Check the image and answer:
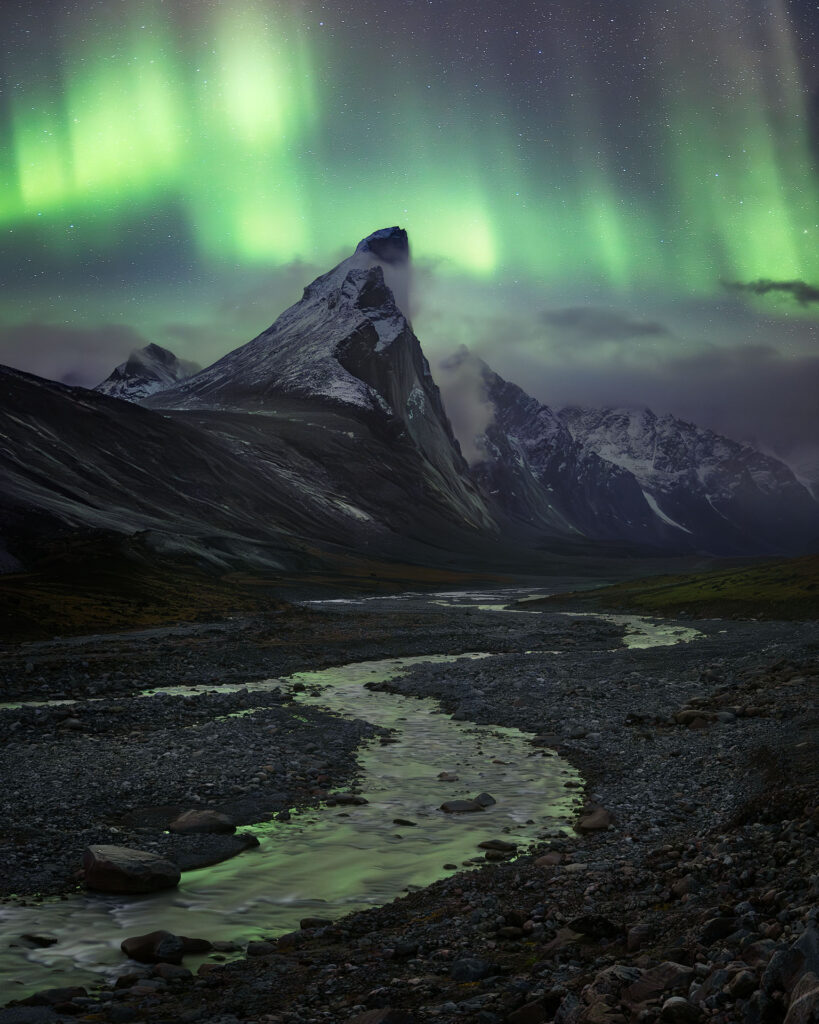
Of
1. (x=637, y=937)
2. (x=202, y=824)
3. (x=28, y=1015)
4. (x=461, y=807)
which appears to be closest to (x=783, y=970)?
(x=637, y=937)

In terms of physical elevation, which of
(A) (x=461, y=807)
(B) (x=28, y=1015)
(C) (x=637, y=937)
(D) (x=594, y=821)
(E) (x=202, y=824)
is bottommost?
(A) (x=461, y=807)

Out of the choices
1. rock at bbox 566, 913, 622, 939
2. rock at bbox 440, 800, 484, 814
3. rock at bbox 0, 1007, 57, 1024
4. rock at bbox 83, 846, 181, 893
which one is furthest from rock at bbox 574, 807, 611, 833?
rock at bbox 0, 1007, 57, 1024

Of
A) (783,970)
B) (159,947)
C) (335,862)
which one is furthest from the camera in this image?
(335,862)

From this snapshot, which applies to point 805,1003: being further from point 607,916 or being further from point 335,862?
point 335,862

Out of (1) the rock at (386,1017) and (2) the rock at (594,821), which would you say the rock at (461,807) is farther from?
(1) the rock at (386,1017)

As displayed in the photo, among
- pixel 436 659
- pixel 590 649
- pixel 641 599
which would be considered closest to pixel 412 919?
pixel 436 659

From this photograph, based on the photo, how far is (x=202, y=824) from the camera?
55.8 feet

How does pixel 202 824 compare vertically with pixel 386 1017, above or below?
below

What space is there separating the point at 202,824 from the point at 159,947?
6.22 meters

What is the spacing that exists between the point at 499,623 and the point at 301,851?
66575 mm

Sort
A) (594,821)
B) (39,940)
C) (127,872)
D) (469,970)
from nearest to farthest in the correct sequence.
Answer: (469,970)
(39,940)
(127,872)
(594,821)

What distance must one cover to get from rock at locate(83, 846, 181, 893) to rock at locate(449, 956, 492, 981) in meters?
6.40

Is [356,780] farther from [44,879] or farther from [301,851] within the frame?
[44,879]

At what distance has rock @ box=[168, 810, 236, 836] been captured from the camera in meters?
16.8
